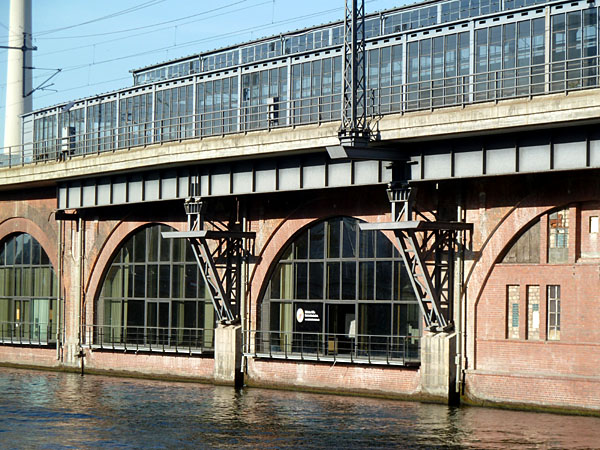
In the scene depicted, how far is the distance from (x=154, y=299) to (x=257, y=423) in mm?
17134

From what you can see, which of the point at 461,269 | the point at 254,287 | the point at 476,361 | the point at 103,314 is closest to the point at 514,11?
the point at 461,269

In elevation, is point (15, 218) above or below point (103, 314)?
above

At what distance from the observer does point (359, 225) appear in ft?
124

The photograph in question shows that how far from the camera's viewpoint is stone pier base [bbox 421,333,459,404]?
37.4 m

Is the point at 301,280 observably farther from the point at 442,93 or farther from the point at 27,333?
the point at 27,333

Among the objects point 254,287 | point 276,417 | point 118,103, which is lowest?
point 276,417

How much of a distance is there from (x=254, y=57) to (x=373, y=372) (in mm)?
27403

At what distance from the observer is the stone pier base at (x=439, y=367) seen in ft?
123

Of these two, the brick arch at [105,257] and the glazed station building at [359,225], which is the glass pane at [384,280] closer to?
the glazed station building at [359,225]

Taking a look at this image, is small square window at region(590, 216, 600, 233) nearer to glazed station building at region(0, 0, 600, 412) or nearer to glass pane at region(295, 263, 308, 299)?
glazed station building at region(0, 0, 600, 412)

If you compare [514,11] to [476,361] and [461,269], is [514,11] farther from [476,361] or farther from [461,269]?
[476,361]

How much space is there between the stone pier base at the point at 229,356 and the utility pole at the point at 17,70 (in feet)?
165

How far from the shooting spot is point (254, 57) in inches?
2495

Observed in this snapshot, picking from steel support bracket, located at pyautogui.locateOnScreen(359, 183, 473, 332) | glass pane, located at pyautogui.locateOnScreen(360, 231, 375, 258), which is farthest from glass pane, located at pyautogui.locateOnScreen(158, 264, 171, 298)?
steel support bracket, located at pyautogui.locateOnScreen(359, 183, 473, 332)
